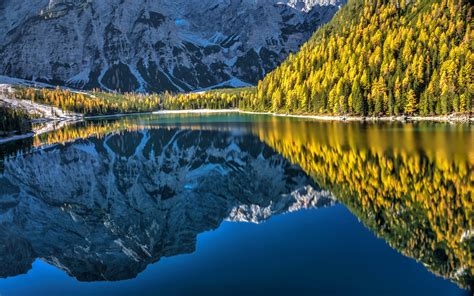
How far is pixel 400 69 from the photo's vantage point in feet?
489

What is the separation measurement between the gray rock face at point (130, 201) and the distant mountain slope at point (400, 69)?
7247 cm

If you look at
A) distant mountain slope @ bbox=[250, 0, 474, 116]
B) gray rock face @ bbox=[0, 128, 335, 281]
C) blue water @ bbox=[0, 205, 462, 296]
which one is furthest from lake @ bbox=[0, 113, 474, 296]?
distant mountain slope @ bbox=[250, 0, 474, 116]

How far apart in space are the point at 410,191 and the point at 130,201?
31.9 metres

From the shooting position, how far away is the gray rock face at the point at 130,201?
109 ft

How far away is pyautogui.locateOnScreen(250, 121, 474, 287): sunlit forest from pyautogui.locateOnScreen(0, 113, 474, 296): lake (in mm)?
142

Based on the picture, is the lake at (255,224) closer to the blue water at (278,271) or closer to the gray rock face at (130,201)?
the blue water at (278,271)

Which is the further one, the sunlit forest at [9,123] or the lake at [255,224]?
the sunlit forest at [9,123]

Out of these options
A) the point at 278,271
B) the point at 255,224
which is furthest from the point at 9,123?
the point at 278,271

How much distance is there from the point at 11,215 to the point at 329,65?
6235 inches

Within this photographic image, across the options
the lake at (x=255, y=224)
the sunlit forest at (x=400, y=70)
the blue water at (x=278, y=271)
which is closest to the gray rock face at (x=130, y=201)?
the lake at (x=255, y=224)

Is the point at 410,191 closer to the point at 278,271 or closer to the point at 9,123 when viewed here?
the point at 278,271

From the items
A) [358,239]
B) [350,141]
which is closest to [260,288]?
[358,239]

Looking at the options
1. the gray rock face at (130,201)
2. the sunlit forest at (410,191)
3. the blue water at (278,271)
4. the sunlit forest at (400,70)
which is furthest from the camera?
the sunlit forest at (400,70)

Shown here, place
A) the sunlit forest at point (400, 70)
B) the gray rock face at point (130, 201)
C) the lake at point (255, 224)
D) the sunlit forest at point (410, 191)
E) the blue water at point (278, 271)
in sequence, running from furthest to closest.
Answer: the sunlit forest at point (400, 70), the gray rock face at point (130, 201), the sunlit forest at point (410, 191), the lake at point (255, 224), the blue water at point (278, 271)
